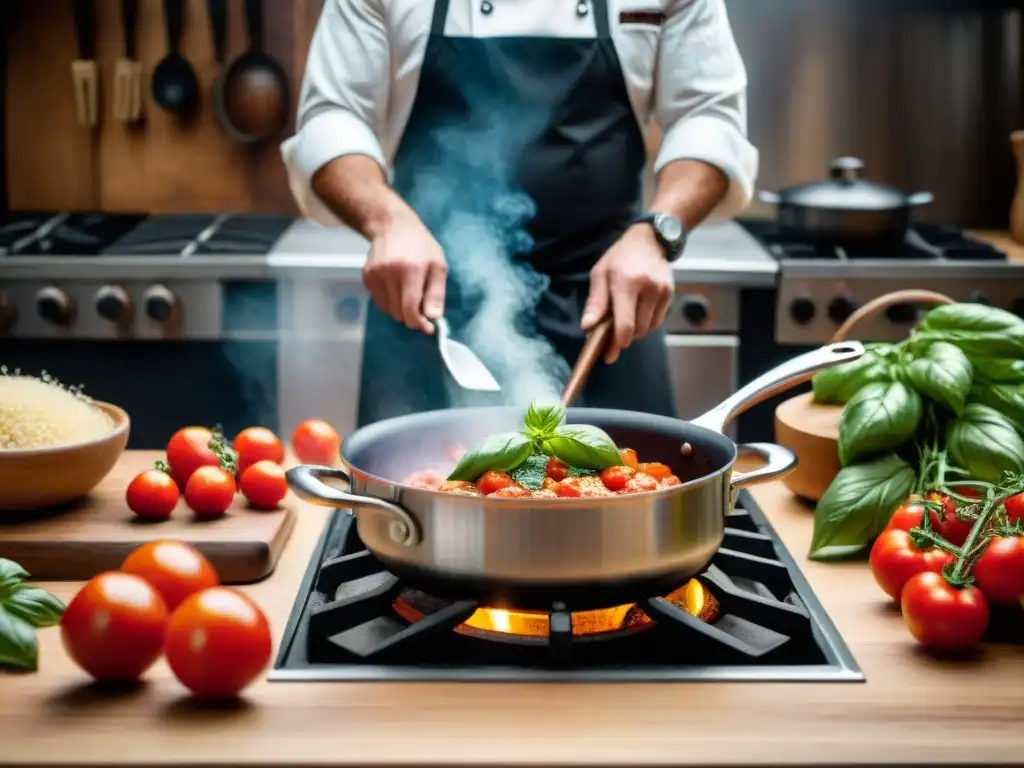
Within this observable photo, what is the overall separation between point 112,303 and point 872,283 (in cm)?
156

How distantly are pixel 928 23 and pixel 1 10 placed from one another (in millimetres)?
2298

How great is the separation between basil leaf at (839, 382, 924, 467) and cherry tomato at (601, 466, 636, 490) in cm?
29

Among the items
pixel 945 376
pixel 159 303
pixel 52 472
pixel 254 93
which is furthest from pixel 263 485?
pixel 254 93

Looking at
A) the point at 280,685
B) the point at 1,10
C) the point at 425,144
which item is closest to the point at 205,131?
the point at 1,10

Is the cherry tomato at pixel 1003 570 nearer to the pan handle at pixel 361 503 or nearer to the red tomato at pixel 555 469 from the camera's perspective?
the red tomato at pixel 555 469

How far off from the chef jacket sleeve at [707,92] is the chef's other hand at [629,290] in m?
0.29

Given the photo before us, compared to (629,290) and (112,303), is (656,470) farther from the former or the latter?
(112,303)

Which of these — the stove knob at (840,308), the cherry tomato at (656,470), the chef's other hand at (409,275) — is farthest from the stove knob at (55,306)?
the cherry tomato at (656,470)

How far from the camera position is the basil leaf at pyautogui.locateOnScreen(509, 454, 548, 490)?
1076 mm

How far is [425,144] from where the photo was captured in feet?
6.48

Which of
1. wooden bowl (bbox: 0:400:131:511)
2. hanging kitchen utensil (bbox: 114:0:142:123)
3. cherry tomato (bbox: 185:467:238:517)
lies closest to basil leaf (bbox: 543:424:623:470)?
cherry tomato (bbox: 185:467:238:517)

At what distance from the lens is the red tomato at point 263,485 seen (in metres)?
1.28

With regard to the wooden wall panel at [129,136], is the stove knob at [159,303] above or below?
below

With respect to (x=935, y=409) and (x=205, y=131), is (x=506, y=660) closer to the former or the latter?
(x=935, y=409)
